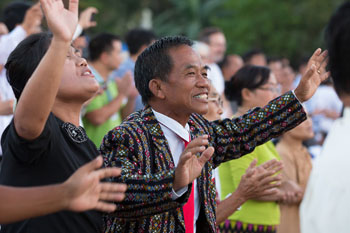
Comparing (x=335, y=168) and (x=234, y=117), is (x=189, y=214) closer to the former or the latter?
(x=234, y=117)

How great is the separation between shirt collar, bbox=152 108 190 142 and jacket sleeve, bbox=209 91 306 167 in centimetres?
23

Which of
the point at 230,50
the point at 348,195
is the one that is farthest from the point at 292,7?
the point at 348,195

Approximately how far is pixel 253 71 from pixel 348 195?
11.7ft

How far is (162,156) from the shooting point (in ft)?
10.4

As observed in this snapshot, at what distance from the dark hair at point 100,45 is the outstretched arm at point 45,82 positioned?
473cm

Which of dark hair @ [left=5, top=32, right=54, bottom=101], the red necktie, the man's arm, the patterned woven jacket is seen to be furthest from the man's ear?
the man's arm

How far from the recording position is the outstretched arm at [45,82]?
2420 mm

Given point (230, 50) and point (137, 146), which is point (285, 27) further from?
point (137, 146)

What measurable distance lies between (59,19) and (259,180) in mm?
1835

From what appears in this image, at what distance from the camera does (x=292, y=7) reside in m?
25.8

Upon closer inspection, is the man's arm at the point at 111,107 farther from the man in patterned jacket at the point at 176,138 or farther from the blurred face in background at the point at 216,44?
the blurred face in background at the point at 216,44

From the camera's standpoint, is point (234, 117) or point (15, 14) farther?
point (15, 14)

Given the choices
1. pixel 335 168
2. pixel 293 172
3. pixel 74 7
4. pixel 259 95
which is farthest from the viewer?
pixel 293 172

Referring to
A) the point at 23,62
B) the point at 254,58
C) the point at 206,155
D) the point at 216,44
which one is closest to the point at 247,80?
the point at 206,155
